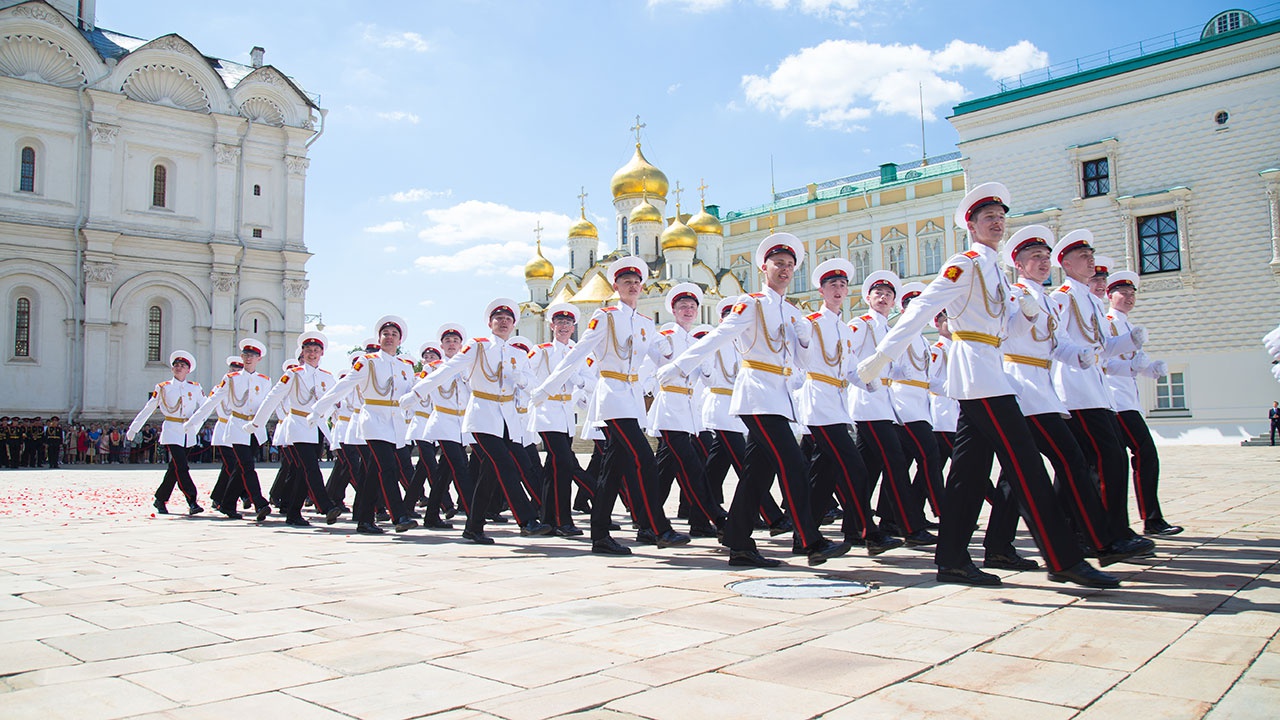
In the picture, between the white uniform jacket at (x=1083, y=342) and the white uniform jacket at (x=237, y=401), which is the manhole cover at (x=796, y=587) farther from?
the white uniform jacket at (x=237, y=401)

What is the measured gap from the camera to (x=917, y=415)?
7.69 metres

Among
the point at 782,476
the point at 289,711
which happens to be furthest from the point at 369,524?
the point at 289,711

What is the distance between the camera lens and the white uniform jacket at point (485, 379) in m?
8.20

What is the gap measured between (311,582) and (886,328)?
5047 millimetres

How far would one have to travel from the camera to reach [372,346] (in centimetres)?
1084

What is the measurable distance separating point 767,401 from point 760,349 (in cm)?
41

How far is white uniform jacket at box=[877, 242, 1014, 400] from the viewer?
527 cm

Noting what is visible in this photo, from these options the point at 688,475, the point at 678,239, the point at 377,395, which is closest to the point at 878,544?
the point at 688,475

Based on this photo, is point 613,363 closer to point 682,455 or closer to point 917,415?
point 682,455

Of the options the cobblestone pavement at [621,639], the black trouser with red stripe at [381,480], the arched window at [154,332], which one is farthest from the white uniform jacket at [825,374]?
the arched window at [154,332]

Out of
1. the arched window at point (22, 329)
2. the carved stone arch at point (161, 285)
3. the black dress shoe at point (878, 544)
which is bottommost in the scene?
the black dress shoe at point (878, 544)

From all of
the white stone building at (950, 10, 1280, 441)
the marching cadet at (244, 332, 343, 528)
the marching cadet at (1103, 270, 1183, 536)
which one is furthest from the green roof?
the marching cadet at (244, 332, 343, 528)

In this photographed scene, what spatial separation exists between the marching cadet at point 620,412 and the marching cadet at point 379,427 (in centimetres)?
263

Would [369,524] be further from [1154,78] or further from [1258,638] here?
[1154,78]
